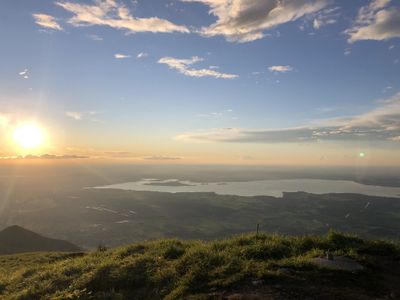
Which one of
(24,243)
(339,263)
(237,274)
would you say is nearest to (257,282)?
(237,274)

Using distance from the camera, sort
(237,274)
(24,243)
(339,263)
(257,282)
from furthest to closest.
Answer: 1. (24,243)
2. (339,263)
3. (237,274)
4. (257,282)

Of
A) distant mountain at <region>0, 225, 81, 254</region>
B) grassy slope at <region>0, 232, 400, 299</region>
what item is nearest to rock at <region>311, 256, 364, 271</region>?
grassy slope at <region>0, 232, 400, 299</region>

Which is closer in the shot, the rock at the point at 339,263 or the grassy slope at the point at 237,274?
the grassy slope at the point at 237,274

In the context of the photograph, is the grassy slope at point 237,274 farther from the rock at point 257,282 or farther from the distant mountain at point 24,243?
the distant mountain at point 24,243

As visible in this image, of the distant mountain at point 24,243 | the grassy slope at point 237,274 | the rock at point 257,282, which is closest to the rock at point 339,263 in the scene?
the grassy slope at point 237,274

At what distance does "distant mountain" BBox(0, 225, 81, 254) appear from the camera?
272 feet

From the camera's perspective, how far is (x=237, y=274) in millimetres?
12102

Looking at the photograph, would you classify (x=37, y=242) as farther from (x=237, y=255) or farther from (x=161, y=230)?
(x=161, y=230)

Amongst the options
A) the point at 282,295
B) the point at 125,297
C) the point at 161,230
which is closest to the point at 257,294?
the point at 282,295

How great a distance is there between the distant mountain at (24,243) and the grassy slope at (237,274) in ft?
247

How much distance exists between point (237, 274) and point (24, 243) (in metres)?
90.0

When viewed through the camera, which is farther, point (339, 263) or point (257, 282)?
point (339, 263)

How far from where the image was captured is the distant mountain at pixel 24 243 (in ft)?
272

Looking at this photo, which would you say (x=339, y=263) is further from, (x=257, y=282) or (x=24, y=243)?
(x=24, y=243)
